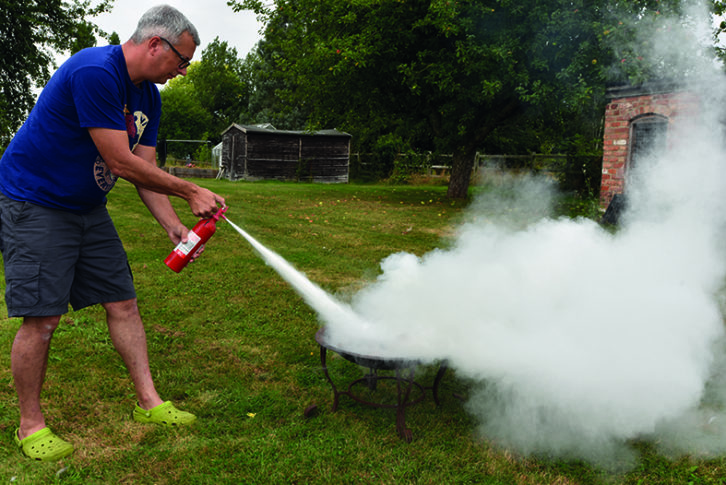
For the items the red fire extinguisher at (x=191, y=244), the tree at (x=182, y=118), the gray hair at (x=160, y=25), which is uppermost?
the tree at (x=182, y=118)

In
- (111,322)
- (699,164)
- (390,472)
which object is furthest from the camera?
(699,164)

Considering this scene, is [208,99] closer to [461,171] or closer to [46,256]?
[461,171]

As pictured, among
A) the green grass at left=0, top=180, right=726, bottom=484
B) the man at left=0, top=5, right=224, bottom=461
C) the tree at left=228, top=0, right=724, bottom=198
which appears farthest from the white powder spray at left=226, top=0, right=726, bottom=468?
the tree at left=228, top=0, right=724, bottom=198

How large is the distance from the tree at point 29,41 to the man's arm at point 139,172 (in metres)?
14.0

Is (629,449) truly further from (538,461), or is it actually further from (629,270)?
(629,270)

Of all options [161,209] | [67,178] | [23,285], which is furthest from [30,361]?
[161,209]

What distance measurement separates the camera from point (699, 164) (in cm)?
446

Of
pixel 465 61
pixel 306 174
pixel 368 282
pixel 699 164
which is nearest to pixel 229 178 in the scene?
pixel 306 174

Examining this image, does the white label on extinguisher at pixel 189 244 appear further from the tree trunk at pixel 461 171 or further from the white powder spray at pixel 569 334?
the tree trunk at pixel 461 171

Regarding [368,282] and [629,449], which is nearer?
[629,449]

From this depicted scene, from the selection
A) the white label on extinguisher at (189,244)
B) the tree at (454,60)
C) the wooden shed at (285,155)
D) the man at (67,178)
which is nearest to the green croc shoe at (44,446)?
the man at (67,178)

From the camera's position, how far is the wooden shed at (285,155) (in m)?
27.0

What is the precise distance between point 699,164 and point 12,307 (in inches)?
208

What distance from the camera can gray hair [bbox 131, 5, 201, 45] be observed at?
265 cm
